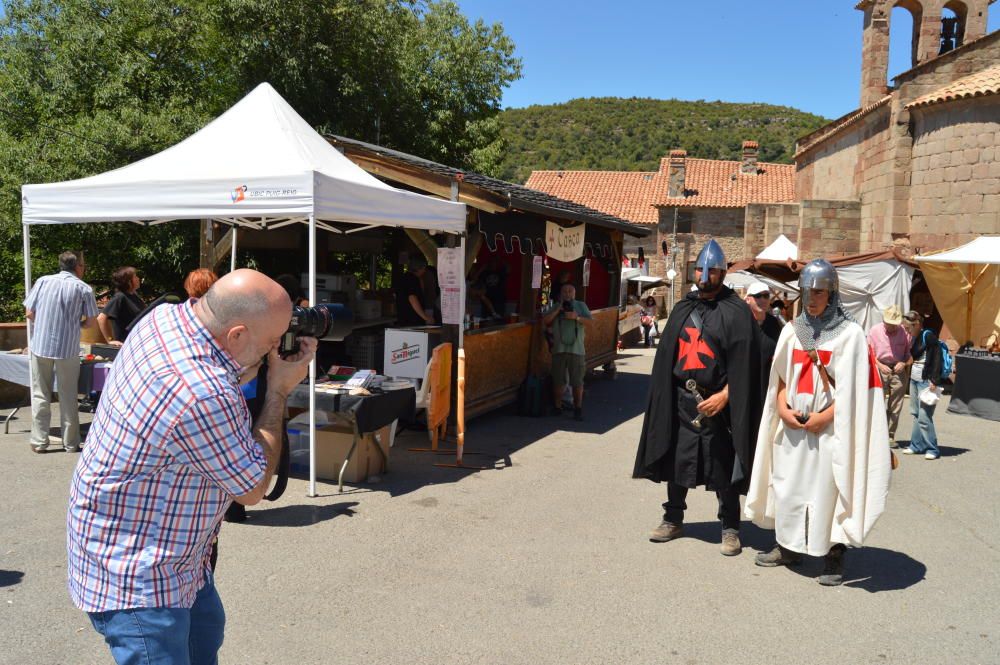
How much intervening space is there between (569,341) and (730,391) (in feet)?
16.6

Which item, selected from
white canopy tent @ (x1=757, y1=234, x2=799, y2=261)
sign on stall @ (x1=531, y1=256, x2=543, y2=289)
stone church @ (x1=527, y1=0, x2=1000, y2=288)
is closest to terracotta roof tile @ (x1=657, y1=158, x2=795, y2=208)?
stone church @ (x1=527, y1=0, x2=1000, y2=288)

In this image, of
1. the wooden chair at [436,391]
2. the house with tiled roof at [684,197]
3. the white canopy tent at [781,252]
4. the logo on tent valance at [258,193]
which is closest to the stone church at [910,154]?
the white canopy tent at [781,252]

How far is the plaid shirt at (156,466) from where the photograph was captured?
1921mm

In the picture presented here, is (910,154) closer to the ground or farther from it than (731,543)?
farther from it

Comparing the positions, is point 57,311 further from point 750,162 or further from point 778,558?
point 750,162

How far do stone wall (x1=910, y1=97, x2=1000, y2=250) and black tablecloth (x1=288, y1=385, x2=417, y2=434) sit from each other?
14.1 meters

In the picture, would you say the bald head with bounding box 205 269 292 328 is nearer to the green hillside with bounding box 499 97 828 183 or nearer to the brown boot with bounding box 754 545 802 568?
the brown boot with bounding box 754 545 802 568

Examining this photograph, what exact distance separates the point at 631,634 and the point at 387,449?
3473 mm

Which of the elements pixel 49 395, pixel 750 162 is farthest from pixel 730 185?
pixel 49 395

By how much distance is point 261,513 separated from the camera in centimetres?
576

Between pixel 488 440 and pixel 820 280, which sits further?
pixel 488 440

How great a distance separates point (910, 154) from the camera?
18.0 meters

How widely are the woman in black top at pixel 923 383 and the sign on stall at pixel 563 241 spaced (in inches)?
173

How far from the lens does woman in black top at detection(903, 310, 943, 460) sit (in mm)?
8719
